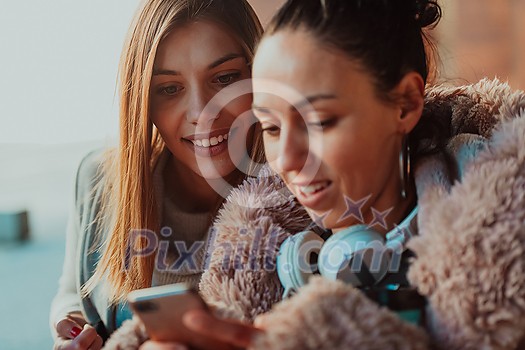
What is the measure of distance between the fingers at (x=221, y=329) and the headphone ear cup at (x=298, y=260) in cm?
12

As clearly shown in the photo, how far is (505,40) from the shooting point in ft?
4.58

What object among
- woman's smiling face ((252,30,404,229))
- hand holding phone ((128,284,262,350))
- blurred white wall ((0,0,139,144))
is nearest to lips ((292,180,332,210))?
woman's smiling face ((252,30,404,229))

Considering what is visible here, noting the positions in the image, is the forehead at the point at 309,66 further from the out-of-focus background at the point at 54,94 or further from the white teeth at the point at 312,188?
the out-of-focus background at the point at 54,94

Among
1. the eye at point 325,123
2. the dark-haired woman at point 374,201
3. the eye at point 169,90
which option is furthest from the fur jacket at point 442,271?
the eye at point 169,90

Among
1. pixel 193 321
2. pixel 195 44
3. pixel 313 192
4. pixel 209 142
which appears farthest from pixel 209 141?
pixel 193 321

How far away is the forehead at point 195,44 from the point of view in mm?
722

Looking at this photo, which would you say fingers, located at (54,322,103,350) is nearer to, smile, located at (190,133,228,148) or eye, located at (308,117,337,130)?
smile, located at (190,133,228,148)

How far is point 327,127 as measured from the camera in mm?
504

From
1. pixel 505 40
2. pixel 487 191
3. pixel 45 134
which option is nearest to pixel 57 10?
pixel 45 134

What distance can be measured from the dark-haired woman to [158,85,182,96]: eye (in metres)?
A: 0.20

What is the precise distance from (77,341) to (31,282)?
2.12ft

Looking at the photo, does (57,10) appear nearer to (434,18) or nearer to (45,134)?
(45,134)

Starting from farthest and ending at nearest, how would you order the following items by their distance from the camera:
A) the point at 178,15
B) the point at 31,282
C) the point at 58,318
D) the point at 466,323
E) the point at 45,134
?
the point at 31,282 < the point at 45,134 < the point at 58,318 < the point at 178,15 < the point at 466,323

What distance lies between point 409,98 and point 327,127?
0.28 ft
